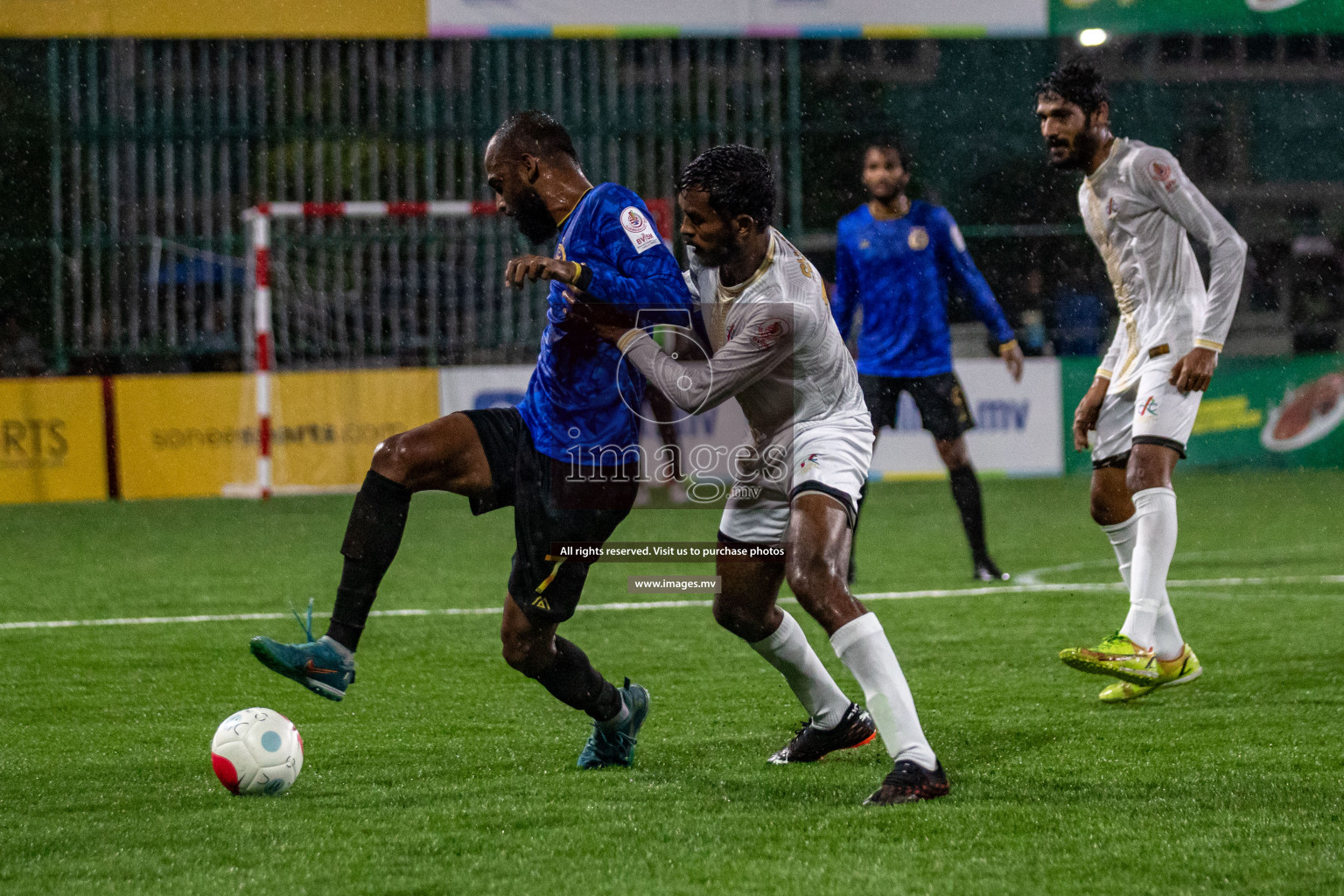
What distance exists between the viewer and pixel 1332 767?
404 cm

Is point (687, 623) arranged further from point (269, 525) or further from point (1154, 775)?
point (269, 525)

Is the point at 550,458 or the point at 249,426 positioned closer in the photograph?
the point at 550,458

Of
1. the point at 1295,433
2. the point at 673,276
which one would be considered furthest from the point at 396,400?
the point at 673,276

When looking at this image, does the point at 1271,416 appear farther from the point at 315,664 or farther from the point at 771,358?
the point at 315,664

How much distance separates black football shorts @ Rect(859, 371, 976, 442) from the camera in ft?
25.6

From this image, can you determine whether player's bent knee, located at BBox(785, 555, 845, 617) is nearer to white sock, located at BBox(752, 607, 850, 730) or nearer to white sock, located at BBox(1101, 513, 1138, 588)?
white sock, located at BBox(752, 607, 850, 730)

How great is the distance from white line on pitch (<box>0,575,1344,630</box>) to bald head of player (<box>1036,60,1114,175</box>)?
97.5 inches

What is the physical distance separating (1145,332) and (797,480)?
202 cm

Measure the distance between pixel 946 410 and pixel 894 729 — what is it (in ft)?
14.2

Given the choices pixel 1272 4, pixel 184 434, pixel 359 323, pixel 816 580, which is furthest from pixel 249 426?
pixel 816 580

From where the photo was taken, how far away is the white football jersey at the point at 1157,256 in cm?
512

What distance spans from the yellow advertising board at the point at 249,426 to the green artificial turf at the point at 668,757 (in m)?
4.61

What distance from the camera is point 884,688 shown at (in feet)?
12.1

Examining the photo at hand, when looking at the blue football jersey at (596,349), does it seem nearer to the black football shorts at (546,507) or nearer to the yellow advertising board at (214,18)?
the black football shorts at (546,507)
